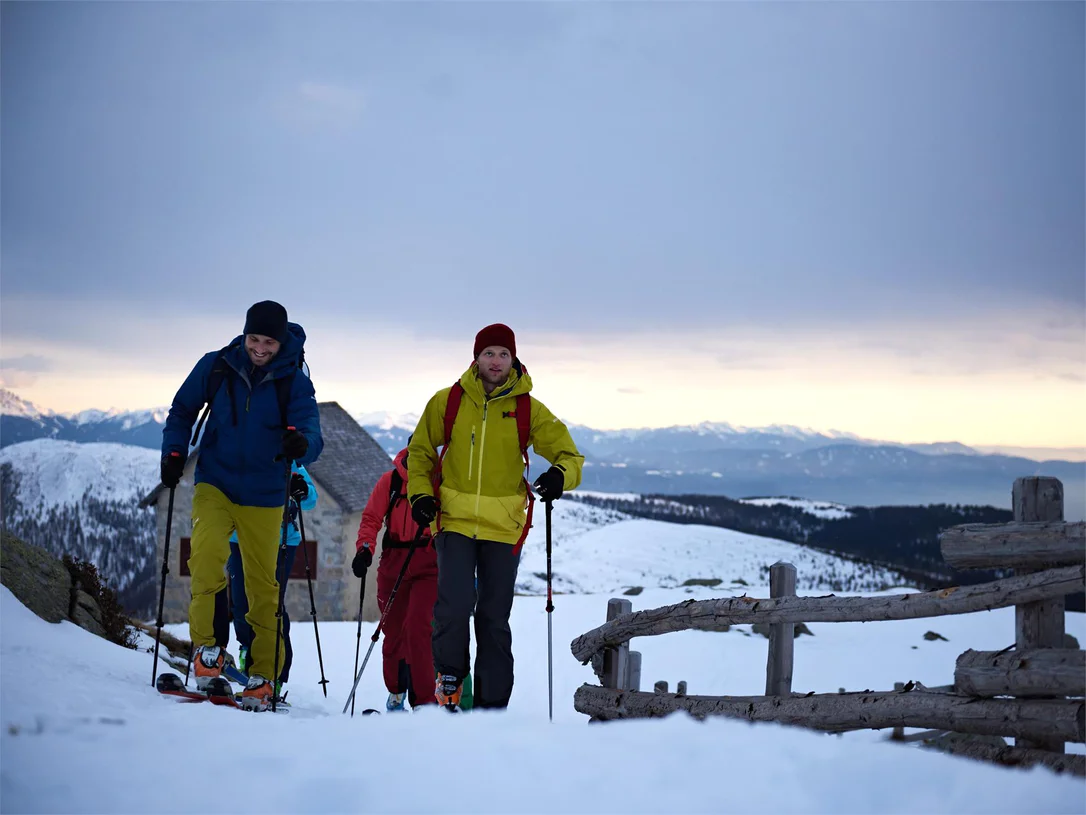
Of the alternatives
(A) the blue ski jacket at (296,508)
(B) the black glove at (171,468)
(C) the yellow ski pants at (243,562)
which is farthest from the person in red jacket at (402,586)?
(B) the black glove at (171,468)

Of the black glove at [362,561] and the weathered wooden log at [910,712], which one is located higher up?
the black glove at [362,561]

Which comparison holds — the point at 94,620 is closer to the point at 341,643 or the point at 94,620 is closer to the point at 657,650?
the point at 341,643

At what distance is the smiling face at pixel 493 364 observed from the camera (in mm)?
5672

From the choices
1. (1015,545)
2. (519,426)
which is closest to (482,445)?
(519,426)

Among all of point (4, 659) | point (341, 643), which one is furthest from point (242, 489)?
point (341, 643)

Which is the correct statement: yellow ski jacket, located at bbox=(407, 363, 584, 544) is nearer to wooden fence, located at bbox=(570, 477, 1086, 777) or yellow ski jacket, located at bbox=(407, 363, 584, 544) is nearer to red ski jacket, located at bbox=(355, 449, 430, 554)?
red ski jacket, located at bbox=(355, 449, 430, 554)

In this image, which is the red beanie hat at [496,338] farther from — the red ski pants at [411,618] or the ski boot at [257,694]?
the ski boot at [257,694]

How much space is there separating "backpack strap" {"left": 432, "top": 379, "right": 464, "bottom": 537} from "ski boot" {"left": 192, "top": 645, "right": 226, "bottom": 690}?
186 centimetres

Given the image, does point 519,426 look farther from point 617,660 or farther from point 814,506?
point 814,506

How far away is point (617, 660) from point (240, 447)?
→ 314 cm

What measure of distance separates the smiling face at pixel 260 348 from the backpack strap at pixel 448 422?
4.21ft

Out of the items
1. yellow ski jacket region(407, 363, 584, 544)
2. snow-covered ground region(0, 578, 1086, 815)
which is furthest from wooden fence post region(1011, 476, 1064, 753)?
yellow ski jacket region(407, 363, 584, 544)

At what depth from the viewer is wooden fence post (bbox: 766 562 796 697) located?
6.28m

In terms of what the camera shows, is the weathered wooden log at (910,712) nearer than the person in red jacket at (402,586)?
Yes
